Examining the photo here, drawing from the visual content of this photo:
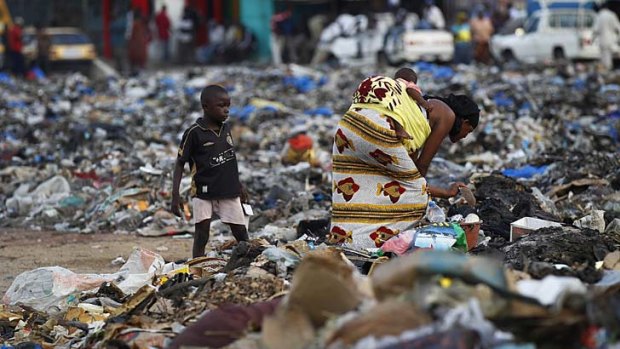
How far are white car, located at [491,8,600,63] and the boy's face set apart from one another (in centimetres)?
1834

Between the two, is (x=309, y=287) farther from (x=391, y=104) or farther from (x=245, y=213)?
(x=245, y=213)

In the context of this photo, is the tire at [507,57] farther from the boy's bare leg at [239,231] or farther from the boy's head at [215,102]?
the boy's head at [215,102]

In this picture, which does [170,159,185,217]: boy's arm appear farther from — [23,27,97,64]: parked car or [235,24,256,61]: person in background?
[235,24,256,61]: person in background

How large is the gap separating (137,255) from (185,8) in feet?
89.8

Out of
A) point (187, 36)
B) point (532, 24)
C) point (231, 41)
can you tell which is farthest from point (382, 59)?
point (187, 36)

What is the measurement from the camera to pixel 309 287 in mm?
4195

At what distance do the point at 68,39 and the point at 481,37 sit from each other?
10293mm

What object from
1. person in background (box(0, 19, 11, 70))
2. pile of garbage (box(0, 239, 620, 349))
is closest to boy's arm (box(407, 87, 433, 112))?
pile of garbage (box(0, 239, 620, 349))

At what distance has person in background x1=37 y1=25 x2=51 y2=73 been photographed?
2660cm

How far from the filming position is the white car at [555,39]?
24562 millimetres


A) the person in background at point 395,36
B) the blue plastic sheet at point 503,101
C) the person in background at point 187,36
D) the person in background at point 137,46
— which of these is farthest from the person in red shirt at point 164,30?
the blue plastic sheet at point 503,101

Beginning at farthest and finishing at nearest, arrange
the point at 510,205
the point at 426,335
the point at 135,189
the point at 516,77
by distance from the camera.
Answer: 1. the point at 516,77
2. the point at 135,189
3. the point at 510,205
4. the point at 426,335

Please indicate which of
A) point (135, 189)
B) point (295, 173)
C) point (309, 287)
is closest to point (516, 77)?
point (295, 173)

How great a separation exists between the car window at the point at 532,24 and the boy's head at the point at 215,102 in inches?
782
